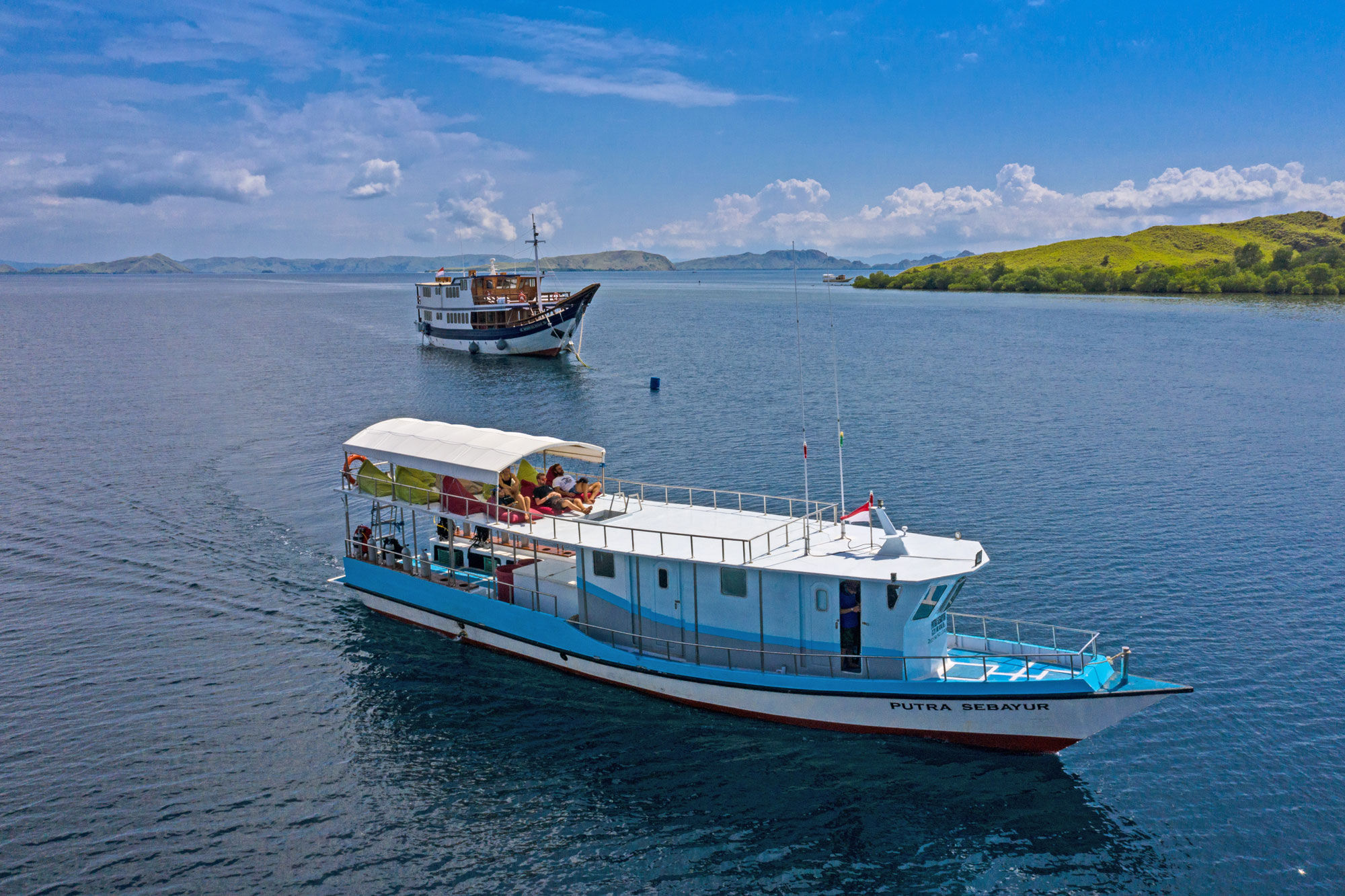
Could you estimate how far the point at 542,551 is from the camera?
27.7 m

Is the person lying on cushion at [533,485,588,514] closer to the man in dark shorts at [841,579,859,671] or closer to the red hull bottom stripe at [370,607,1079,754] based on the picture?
the red hull bottom stripe at [370,607,1079,754]

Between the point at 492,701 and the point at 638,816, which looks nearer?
the point at 638,816

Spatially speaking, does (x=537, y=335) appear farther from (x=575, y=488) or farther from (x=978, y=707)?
(x=978, y=707)

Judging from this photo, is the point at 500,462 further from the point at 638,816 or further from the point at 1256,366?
the point at 1256,366

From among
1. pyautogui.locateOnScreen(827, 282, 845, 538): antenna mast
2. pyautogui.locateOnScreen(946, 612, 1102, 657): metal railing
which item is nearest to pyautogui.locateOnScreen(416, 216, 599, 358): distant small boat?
pyautogui.locateOnScreen(827, 282, 845, 538): antenna mast

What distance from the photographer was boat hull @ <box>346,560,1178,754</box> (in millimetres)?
20047

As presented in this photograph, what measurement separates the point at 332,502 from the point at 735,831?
27939 mm

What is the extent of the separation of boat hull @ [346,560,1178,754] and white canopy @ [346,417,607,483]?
13.5 ft

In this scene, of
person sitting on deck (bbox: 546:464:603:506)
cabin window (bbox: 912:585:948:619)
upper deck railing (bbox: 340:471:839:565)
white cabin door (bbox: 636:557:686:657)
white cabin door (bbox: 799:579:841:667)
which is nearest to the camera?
cabin window (bbox: 912:585:948:619)

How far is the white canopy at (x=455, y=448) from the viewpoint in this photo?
84.8 ft

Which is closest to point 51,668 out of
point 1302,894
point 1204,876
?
point 1204,876

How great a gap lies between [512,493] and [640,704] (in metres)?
7.44

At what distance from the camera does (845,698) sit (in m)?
21.5

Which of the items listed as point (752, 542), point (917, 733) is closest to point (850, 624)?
point (917, 733)
